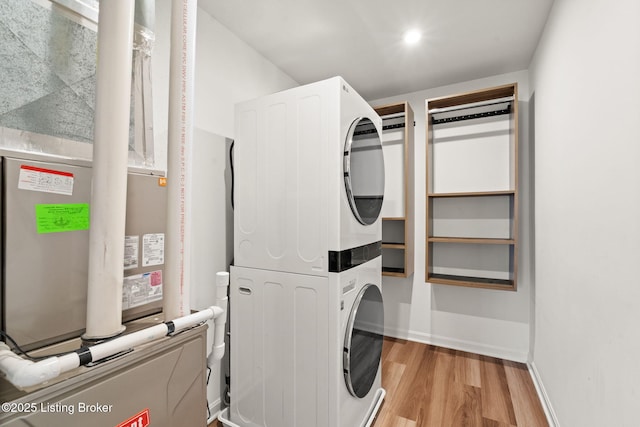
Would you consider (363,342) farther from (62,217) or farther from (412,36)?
(412,36)

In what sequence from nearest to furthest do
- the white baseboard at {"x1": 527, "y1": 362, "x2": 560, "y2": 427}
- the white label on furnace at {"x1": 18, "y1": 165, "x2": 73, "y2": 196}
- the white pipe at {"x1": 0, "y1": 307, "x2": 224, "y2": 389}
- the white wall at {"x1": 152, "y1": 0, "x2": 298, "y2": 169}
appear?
the white pipe at {"x1": 0, "y1": 307, "x2": 224, "y2": 389} → the white label on furnace at {"x1": 18, "y1": 165, "x2": 73, "y2": 196} → the white wall at {"x1": 152, "y1": 0, "x2": 298, "y2": 169} → the white baseboard at {"x1": 527, "y1": 362, "x2": 560, "y2": 427}

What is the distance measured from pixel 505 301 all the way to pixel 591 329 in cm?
145

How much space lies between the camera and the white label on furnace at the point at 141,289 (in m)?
0.76

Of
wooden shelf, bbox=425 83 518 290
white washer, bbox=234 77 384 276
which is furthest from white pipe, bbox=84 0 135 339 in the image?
wooden shelf, bbox=425 83 518 290

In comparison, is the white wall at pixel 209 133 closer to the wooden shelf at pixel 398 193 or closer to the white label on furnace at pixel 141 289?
the white label on furnace at pixel 141 289

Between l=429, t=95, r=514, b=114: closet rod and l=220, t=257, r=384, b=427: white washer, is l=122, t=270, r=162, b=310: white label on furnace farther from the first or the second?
l=429, t=95, r=514, b=114: closet rod

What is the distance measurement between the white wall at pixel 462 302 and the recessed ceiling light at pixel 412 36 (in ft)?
2.80

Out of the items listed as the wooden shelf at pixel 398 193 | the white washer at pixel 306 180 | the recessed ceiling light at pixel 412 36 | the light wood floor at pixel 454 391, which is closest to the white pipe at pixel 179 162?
the white washer at pixel 306 180

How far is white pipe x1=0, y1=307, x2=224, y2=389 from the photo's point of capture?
1.47 ft

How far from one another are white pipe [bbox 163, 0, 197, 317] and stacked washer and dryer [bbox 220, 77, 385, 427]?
0.69 m

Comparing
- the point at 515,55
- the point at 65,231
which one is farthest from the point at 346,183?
the point at 515,55

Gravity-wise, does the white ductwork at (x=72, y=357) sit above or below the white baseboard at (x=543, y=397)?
above

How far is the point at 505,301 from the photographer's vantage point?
2490 millimetres

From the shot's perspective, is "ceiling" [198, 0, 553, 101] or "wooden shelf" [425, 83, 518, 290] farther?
"wooden shelf" [425, 83, 518, 290]
